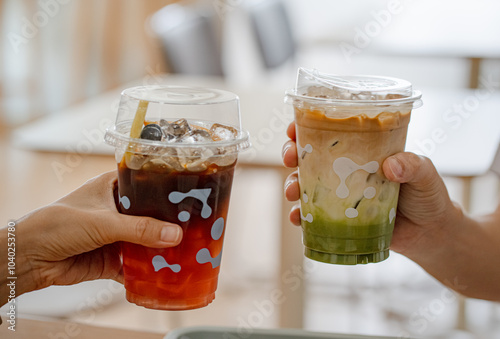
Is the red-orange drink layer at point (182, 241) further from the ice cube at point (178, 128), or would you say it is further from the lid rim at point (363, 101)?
the lid rim at point (363, 101)

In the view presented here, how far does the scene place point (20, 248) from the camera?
1.05 metres

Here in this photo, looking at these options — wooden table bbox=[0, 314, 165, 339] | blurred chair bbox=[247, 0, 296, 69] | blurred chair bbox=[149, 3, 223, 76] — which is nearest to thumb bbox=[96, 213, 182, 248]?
wooden table bbox=[0, 314, 165, 339]

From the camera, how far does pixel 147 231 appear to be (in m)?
0.93

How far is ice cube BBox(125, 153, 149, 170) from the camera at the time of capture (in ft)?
3.09

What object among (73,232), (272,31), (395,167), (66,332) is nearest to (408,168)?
(395,167)

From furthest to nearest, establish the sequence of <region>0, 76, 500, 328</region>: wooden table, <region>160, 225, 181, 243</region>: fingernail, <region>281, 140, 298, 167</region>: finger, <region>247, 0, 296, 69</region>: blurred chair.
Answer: <region>247, 0, 296, 69</region>: blurred chair < <region>0, 76, 500, 328</region>: wooden table < <region>281, 140, 298, 167</region>: finger < <region>160, 225, 181, 243</region>: fingernail

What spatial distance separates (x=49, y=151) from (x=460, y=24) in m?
3.26

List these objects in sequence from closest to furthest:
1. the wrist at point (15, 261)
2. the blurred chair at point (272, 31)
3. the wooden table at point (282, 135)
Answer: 1. the wrist at point (15, 261)
2. the wooden table at point (282, 135)
3. the blurred chair at point (272, 31)

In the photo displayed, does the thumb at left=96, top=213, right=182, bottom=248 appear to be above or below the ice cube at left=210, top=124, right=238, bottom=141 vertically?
below

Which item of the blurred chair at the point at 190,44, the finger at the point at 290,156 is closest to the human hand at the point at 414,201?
the finger at the point at 290,156

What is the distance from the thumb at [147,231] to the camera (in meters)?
0.93

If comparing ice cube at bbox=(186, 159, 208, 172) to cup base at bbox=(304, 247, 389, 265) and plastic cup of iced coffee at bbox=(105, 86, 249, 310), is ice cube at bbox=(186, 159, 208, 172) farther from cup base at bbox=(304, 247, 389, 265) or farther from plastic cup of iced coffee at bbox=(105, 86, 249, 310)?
cup base at bbox=(304, 247, 389, 265)

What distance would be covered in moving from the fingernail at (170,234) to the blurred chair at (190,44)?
1.88 metres

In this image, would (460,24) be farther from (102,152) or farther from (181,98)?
(181,98)
